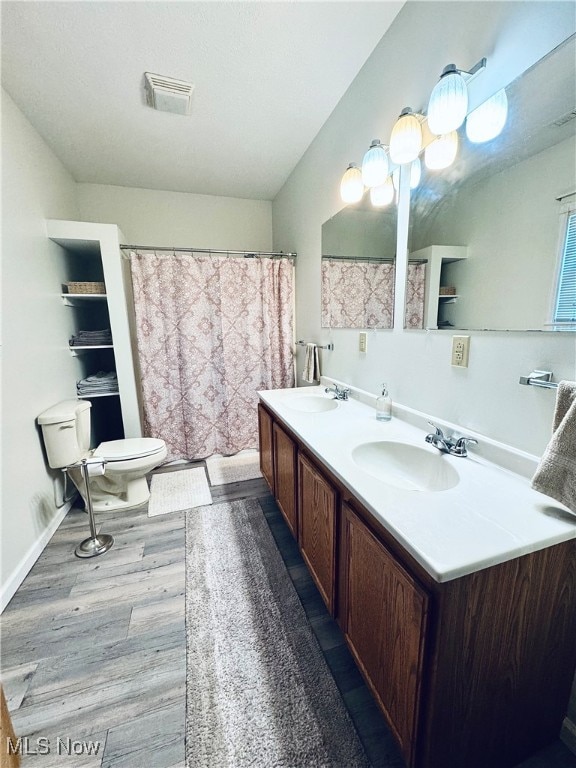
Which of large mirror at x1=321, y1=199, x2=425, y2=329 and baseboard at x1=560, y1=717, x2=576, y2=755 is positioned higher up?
large mirror at x1=321, y1=199, x2=425, y2=329

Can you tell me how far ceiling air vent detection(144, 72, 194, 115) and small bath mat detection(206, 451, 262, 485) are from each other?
8.35 ft

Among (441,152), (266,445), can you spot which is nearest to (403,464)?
(266,445)

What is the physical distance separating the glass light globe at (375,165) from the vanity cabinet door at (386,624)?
1500 mm

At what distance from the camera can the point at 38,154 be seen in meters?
2.06

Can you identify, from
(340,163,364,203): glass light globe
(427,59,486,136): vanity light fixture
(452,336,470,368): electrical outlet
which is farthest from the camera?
(340,163,364,203): glass light globe

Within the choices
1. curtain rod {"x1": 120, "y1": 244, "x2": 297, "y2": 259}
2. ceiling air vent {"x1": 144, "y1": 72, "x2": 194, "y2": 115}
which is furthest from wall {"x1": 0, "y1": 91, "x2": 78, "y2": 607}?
ceiling air vent {"x1": 144, "y1": 72, "x2": 194, "y2": 115}

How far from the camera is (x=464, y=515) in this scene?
2.49 ft

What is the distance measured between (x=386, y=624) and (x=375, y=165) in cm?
181

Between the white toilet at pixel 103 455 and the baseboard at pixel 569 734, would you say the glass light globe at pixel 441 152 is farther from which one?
the white toilet at pixel 103 455

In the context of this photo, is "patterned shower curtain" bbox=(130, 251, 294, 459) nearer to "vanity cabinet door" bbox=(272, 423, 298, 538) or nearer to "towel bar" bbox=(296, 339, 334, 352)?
"towel bar" bbox=(296, 339, 334, 352)

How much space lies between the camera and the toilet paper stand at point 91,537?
1.76 meters

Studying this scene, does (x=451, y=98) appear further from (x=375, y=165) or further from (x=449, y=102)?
(x=375, y=165)

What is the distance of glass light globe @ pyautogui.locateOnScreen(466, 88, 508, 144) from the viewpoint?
0.96m

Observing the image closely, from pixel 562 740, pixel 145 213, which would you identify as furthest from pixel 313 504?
pixel 145 213
